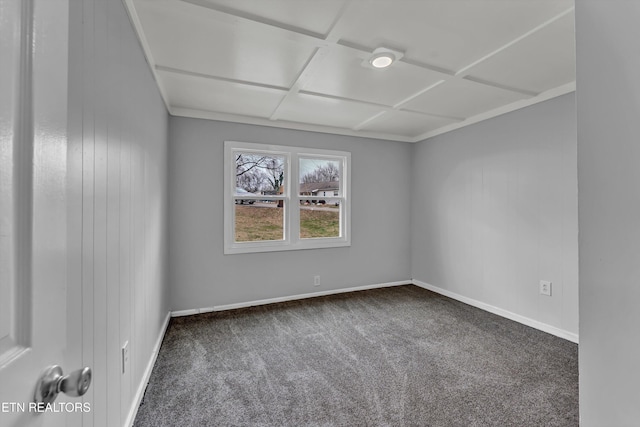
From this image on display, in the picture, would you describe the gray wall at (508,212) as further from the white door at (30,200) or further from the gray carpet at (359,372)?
the white door at (30,200)

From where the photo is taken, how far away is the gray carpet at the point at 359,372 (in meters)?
1.66

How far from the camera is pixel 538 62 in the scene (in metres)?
2.14

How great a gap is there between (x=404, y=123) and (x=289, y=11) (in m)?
2.43

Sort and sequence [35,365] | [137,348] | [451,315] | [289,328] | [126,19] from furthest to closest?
[451,315] → [289,328] → [137,348] → [126,19] → [35,365]

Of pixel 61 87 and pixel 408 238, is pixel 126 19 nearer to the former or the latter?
pixel 61 87

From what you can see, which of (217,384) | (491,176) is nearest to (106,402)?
(217,384)

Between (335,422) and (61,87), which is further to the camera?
(335,422)

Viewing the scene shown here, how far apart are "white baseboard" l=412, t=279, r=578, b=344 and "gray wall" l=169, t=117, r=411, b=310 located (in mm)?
648

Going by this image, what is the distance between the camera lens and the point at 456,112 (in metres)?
3.24

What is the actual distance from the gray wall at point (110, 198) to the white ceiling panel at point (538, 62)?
2387mm

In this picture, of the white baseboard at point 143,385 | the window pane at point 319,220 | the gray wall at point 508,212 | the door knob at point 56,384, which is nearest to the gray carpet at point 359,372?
the white baseboard at point 143,385

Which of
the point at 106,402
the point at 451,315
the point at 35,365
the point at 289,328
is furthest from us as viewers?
the point at 451,315

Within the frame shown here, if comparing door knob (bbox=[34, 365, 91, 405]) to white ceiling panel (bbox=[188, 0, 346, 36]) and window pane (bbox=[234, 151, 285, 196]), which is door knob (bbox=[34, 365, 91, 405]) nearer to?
white ceiling panel (bbox=[188, 0, 346, 36])

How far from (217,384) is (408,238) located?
3.32 m
